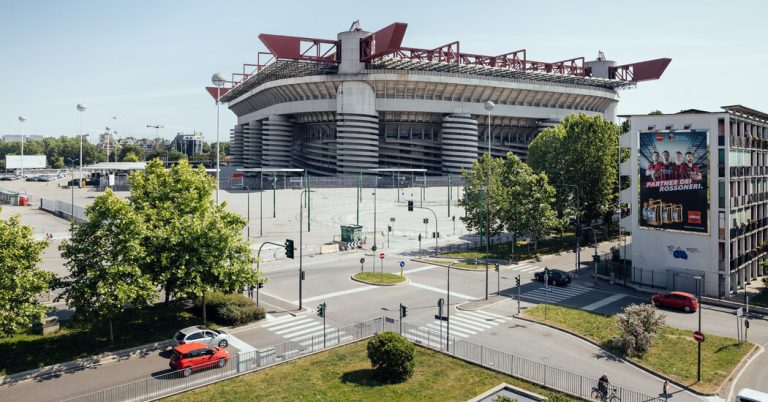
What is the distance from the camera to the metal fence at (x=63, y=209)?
262 ft

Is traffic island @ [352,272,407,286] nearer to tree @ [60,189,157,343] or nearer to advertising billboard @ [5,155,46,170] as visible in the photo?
tree @ [60,189,157,343]

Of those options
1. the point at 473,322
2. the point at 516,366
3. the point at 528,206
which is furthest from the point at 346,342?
the point at 528,206

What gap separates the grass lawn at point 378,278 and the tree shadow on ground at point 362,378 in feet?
63.0

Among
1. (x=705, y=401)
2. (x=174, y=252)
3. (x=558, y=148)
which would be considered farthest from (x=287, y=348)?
(x=558, y=148)

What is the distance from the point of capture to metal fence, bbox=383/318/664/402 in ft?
76.5

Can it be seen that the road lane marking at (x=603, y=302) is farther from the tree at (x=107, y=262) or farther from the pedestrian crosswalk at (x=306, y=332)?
the tree at (x=107, y=262)

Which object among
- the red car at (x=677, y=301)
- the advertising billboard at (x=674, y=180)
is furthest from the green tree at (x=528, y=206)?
the red car at (x=677, y=301)

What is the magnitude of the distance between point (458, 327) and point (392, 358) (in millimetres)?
10674

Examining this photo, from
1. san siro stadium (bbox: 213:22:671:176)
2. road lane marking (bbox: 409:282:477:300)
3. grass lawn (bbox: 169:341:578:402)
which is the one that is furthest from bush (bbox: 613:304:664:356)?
san siro stadium (bbox: 213:22:671:176)

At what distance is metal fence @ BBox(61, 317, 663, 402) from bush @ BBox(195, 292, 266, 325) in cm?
485

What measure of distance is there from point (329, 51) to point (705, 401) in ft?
358

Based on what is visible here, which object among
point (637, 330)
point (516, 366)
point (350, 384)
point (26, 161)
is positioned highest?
point (26, 161)

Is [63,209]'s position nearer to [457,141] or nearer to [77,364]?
[77,364]

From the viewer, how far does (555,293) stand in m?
43.2
